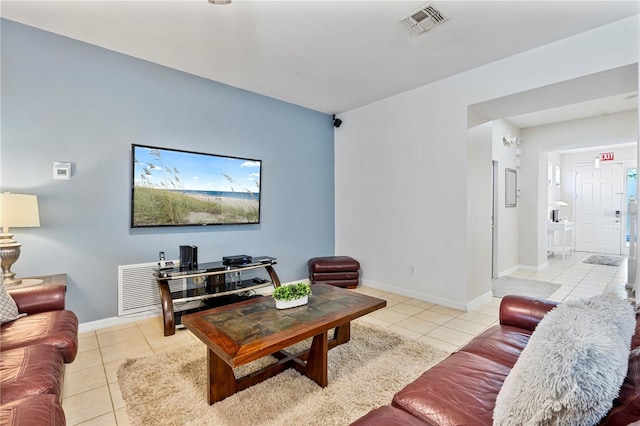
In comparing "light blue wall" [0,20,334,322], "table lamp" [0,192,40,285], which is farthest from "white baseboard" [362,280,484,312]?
"table lamp" [0,192,40,285]

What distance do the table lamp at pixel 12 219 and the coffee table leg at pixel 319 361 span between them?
2441mm

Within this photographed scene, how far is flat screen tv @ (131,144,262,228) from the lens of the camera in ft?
10.8

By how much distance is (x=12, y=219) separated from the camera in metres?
2.37

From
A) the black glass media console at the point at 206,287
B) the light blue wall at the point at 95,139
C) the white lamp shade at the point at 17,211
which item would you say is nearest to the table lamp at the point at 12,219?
the white lamp shade at the point at 17,211

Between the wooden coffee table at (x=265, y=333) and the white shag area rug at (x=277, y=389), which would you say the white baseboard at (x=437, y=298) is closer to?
the white shag area rug at (x=277, y=389)

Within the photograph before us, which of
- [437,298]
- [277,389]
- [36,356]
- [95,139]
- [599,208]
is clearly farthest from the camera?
[599,208]

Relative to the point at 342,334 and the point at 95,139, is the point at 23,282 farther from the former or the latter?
the point at 342,334

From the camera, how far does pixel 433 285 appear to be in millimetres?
3965

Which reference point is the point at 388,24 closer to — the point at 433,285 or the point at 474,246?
the point at 474,246

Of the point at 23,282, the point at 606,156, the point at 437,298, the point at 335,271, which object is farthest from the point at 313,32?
the point at 606,156

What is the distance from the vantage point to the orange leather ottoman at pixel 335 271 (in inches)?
179

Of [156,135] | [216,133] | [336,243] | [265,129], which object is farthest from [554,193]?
[156,135]

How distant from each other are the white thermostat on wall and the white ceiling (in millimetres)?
1212

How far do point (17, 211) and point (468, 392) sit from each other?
3281mm
